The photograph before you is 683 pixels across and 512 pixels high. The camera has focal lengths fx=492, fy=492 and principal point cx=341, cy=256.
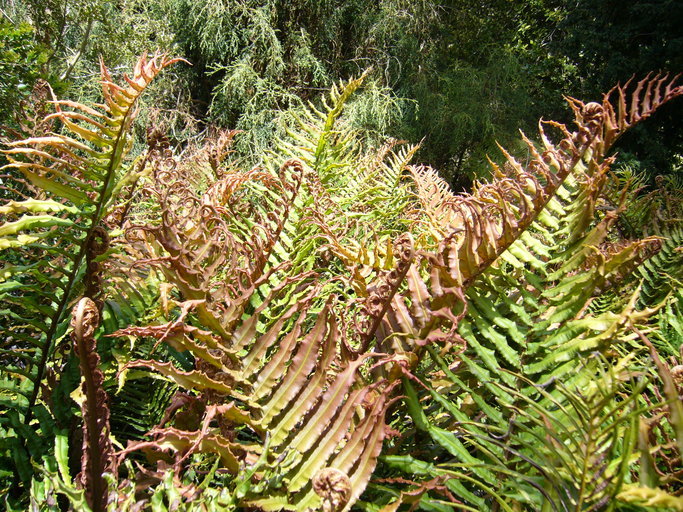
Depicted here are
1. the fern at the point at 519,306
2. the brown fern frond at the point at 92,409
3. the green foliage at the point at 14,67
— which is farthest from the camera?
the green foliage at the point at 14,67

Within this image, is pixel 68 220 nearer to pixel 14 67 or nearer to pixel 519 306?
pixel 519 306

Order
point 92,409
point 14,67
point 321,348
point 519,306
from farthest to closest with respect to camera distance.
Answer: point 14,67, point 321,348, point 519,306, point 92,409

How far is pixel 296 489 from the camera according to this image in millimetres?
847

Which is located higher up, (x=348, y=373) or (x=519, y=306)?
(x=519, y=306)

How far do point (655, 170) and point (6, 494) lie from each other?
27.7 ft

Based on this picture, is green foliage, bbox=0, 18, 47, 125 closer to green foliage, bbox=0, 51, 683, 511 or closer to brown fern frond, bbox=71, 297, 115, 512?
green foliage, bbox=0, 51, 683, 511

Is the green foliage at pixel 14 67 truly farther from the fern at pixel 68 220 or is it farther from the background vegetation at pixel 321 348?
the fern at pixel 68 220

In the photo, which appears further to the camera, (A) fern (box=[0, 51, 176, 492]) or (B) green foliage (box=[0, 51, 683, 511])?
(A) fern (box=[0, 51, 176, 492])

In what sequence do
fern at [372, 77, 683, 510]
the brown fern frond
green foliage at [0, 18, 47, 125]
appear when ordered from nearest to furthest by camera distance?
the brown fern frond
fern at [372, 77, 683, 510]
green foliage at [0, 18, 47, 125]

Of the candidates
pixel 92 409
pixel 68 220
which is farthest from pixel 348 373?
pixel 68 220

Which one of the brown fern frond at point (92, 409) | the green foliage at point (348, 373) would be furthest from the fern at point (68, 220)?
the brown fern frond at point (92, 409)

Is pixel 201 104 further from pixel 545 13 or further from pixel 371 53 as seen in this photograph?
pixel 545 13

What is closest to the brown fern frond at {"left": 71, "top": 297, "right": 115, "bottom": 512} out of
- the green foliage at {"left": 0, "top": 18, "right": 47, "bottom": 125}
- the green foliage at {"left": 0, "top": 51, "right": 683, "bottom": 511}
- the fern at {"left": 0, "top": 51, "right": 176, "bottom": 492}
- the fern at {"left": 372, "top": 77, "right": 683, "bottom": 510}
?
the green foliage at {"left": 0, "top": 51, "right": 683, "bottom": 511}

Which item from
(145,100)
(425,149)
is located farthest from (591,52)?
(145,100)
